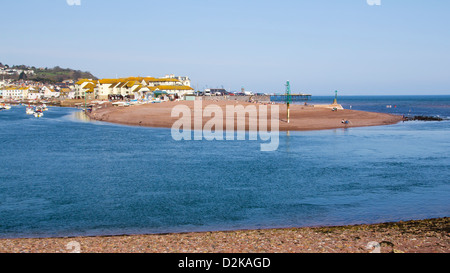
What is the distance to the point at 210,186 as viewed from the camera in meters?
22.8

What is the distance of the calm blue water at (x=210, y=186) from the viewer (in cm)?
1688

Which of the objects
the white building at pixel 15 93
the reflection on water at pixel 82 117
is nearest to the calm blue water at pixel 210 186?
the reflection on water at pixel 82 117

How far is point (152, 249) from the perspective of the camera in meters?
11.9

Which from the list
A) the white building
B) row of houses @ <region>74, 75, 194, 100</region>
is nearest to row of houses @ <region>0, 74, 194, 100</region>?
row of houses @ <region>74, 75, 194, 100</region>

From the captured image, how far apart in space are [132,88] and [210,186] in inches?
4473

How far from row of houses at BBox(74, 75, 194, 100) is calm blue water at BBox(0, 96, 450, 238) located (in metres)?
87.3

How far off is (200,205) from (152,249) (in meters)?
7.25

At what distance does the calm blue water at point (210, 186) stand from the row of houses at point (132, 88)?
87.3 metres

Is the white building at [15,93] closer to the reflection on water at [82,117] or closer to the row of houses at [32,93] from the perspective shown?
the row of houses at [32,93]

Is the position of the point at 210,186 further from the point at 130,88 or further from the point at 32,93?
the point at 32,93

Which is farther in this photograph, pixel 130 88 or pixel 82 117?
pixel 130 88

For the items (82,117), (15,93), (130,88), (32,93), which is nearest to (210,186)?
(82,117)

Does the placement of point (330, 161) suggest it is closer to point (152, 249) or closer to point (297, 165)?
point (297, 165)

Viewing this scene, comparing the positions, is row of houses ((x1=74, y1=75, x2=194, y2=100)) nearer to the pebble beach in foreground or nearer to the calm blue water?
the calm blue water
